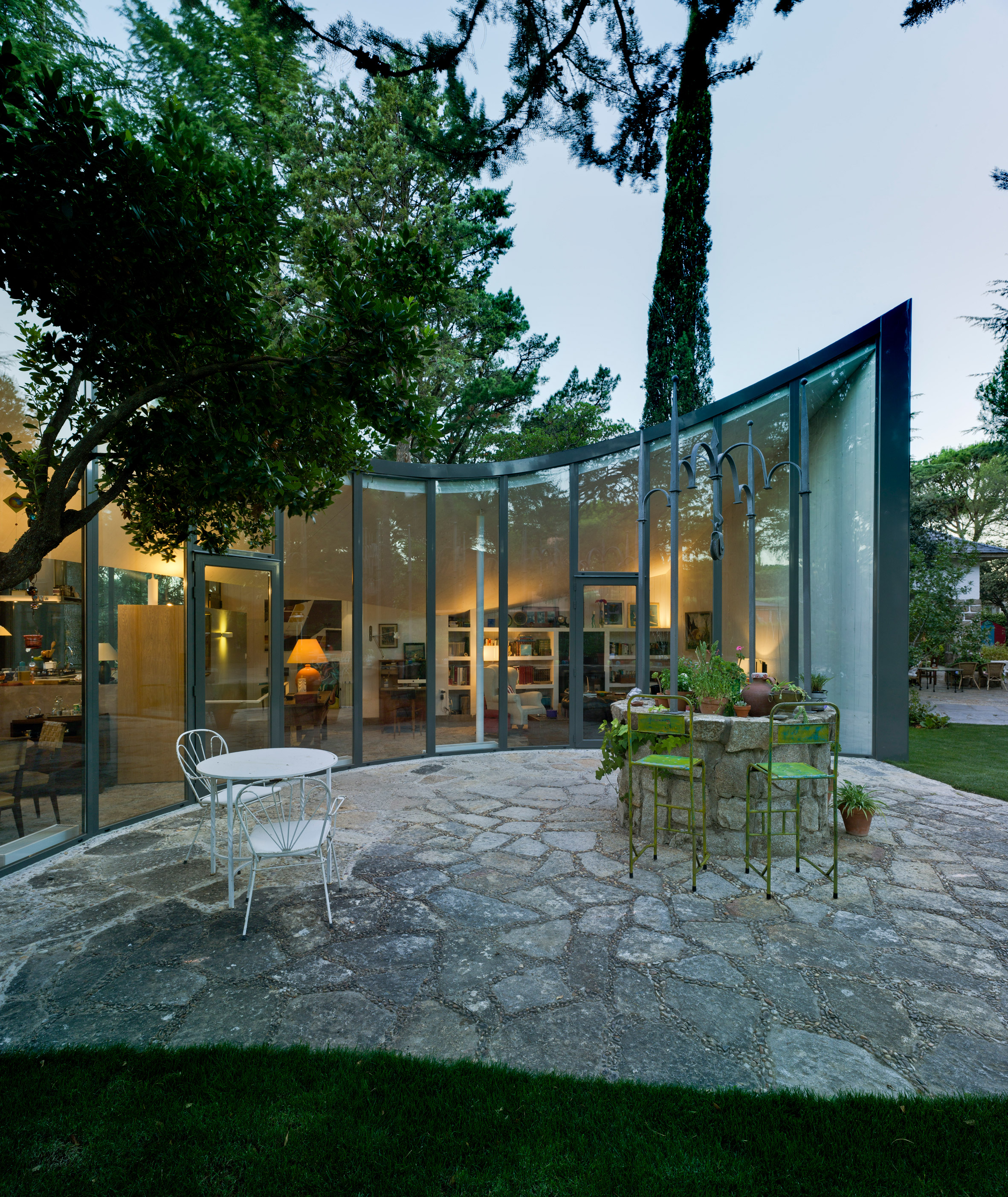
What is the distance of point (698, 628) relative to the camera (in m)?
8.27

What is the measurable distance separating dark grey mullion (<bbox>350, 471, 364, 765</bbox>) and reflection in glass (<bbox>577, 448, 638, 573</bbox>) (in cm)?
294

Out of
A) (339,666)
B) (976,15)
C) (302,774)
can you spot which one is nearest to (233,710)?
(339,666)

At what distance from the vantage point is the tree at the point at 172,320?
2299 millimetres

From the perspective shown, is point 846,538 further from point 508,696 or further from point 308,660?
point 308,660

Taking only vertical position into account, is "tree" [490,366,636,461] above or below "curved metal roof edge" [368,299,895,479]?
above

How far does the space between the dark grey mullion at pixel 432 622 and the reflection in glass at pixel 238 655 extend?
2.07 m

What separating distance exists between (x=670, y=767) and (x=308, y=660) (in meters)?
4.49

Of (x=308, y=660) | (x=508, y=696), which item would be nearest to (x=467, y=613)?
(x=508, y=696)

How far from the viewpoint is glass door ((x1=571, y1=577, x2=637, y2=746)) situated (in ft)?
28.1

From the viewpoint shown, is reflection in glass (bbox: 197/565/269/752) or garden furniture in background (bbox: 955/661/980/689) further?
garden furniture in background (bbox: 955/661/980/689)

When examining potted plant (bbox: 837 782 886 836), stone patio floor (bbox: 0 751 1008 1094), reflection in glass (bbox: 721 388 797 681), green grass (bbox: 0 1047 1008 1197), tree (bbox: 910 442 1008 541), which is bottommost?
stone patio floor (bbox: 0 751 1008 1094)

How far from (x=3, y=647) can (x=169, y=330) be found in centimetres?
309

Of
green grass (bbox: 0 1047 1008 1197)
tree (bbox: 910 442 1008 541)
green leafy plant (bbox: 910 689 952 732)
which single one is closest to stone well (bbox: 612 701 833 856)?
green grass (bbox: 0 1047 1008 1197)

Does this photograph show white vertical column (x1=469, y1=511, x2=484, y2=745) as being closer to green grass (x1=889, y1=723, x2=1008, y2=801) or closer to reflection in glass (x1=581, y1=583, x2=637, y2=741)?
reflection in glass (x1=581, y1=583, x2=637, y2=741)
